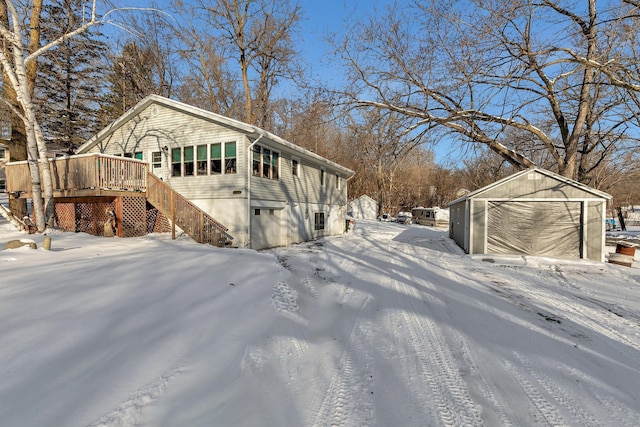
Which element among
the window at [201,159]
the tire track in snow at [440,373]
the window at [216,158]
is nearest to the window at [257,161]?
the window at [216,158]

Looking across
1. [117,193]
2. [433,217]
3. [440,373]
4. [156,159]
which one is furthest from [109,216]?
[433,217]

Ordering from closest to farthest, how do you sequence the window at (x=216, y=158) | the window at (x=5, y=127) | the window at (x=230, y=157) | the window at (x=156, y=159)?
the window at (x=230, y=157) → the window at (x=216, y=158) → the window at (x=156, y=159) → the window at (x=5, y=127)

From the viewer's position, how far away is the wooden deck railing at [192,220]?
31.6 feet

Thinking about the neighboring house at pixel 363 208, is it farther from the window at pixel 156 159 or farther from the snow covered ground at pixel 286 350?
the snow covered ground at pixel 286 350

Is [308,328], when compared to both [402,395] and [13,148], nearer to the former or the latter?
[402,395]

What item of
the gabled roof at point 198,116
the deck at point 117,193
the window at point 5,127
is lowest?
the deck at point 117,193

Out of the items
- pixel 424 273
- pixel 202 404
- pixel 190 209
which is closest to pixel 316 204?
pixel 190 209

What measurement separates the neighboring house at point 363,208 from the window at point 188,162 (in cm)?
2840

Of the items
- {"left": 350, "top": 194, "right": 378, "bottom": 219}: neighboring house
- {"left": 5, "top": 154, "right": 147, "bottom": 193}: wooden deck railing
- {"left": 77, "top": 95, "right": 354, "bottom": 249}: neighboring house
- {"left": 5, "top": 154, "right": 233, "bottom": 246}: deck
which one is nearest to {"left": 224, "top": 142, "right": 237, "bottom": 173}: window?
{"left": 77, "top": 95, "right": 354, "bottom": 249}: neighboring house

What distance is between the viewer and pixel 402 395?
2697 mm

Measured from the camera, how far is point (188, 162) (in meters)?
12.0

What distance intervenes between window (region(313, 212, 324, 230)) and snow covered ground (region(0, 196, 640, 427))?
10.2m

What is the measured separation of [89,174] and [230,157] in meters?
4.83

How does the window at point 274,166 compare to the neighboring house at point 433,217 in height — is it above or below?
above
